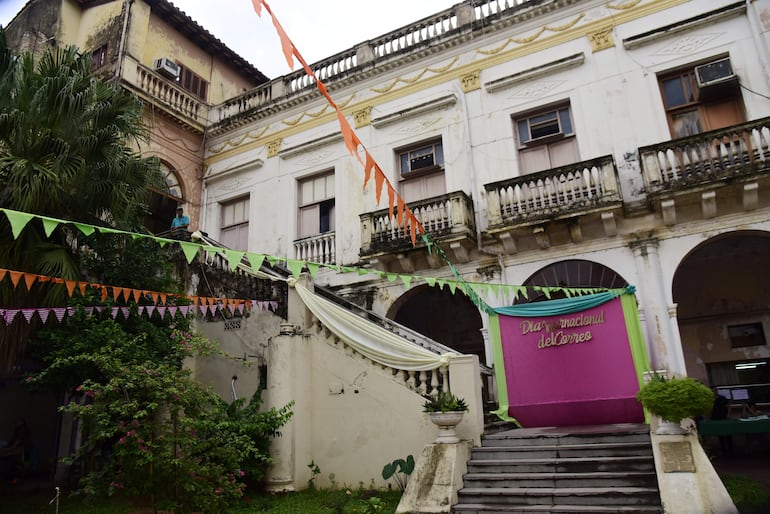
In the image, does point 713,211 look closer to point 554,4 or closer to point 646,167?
point 646,167

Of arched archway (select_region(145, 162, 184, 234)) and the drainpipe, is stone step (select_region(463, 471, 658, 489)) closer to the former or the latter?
arched archway (select_region(145, 162, 184, 234))

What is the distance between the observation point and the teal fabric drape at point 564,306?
27.1 feet

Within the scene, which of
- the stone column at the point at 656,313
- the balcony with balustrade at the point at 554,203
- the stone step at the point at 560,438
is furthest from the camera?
the balcony with balustrade at the point at 554,203

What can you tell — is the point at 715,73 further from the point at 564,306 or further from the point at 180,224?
the point at 180,224

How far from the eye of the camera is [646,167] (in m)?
9.77

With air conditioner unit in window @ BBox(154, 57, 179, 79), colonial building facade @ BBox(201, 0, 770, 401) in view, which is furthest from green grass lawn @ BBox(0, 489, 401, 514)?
air conditioner unit in window @ BBox(154, 57, 179, 79)

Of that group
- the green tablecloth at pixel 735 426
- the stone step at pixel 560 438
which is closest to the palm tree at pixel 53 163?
the stone step at pixel 560 438

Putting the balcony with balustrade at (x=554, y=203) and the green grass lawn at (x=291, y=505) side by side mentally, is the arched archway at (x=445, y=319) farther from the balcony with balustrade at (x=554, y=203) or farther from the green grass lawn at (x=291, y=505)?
the green grass lawn at (x=291, y=505)

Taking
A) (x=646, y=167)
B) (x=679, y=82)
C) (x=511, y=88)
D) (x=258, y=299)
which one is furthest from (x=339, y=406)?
(x=679, y=82)

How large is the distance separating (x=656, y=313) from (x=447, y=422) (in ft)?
16.3

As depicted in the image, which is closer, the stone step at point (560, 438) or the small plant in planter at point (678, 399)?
the small plant in planter at point (678, 399)

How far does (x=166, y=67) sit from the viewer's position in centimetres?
1517

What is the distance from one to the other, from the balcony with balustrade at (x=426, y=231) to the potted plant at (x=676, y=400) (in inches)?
220

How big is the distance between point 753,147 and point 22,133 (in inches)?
451
